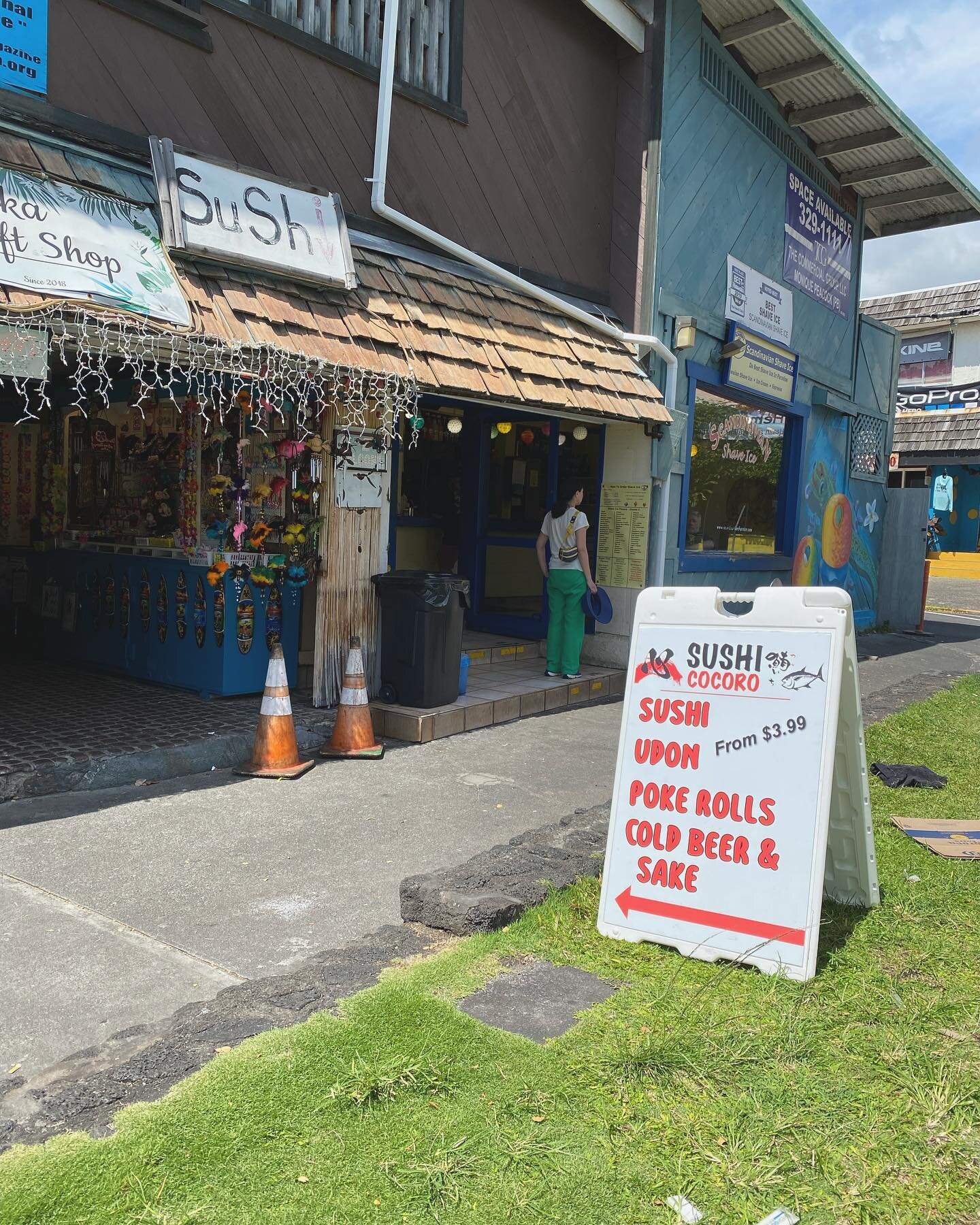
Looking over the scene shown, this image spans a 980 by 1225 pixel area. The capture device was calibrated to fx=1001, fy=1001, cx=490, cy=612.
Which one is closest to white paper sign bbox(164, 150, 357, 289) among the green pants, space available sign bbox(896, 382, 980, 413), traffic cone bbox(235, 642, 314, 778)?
traffic cone bbox(235, 642, 314, 778)

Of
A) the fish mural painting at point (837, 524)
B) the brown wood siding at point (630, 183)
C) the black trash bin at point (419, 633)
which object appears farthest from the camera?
the fish mural painting at point (837, 524)

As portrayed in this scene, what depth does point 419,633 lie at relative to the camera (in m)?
7.31

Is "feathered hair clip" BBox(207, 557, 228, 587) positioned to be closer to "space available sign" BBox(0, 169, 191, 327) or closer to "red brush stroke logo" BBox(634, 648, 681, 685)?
"space available sign" BBox(0, 169, 191, 327)

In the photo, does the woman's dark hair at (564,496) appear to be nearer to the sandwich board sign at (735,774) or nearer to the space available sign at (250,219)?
the space available sign at (250,219)

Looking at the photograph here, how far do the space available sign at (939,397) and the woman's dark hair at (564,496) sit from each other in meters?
16.1

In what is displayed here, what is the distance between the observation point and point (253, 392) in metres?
6.35

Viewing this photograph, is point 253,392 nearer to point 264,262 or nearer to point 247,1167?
point 264,262

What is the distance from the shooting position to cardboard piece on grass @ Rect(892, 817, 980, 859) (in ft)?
16.6

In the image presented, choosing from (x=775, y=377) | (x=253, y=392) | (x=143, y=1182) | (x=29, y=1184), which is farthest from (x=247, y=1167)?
(x=775, y=377)

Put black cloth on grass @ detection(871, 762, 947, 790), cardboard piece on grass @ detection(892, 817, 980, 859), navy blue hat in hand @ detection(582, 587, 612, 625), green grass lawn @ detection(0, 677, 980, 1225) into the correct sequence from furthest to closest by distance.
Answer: navy blue hat in hand @ detection(582, 587, 612, 625), black cloth on grass @ detection(871, 762, 947, 790), cardboard piece on grass @ detection(892, 817, 980, 859), green grass lawn @ detection(0, 677, 980, 1225)

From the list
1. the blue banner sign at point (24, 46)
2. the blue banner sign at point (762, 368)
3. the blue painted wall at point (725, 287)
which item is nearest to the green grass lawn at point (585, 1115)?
the blue banner sign at point (24, 46)

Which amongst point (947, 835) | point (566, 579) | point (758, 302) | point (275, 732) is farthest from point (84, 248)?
point (758, 302)

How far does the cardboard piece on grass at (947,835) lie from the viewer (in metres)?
5.05

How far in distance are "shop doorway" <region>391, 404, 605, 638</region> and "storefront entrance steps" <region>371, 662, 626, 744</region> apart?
0.79 m
